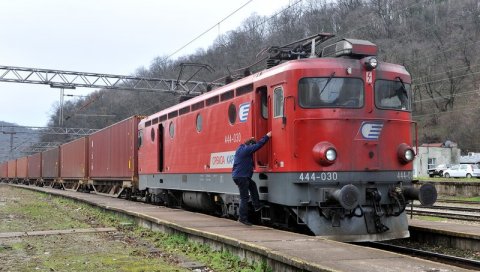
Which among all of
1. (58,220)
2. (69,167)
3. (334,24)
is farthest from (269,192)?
(334,24)

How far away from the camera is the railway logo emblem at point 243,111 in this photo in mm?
10586

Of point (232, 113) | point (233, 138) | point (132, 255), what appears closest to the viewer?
point (132, 255)

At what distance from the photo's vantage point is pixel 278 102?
9641mm

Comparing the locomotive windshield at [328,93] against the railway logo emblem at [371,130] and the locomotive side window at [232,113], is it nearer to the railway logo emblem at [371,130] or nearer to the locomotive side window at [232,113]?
the railway logo emblem at [371,130]

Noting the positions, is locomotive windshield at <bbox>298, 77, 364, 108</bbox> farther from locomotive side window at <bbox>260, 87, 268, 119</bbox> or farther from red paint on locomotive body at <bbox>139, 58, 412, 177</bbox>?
locomotive side window at <bbox>260, 87, 268, 119</bbox>

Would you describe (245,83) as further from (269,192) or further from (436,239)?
(436,239)

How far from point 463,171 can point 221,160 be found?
47.3m

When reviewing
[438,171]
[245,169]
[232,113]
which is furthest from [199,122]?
[438,171]

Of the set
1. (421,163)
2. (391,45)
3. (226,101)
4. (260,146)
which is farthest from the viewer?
(391,45)

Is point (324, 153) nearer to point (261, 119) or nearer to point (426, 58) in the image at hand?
point (261, 119)

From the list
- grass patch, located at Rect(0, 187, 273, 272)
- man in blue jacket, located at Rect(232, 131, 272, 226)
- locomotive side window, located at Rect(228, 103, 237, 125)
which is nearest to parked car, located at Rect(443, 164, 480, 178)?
locomotive side window, located at Rect(228, 103, 237, 125)

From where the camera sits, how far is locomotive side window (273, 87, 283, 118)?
31.3ft

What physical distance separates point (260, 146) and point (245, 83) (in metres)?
1.82

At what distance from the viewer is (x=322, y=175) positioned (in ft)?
29.3
